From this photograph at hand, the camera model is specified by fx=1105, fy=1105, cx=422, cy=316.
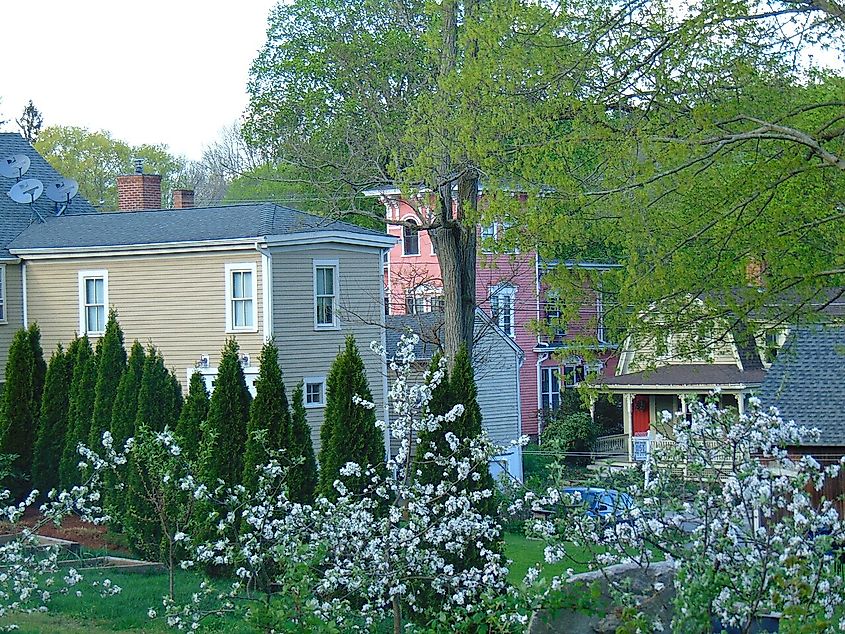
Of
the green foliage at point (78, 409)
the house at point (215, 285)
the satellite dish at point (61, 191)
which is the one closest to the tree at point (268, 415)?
the green foliage at point (78, 409)

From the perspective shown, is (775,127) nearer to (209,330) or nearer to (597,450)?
(209,330)

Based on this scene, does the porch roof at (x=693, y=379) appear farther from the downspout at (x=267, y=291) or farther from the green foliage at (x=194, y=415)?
the green foliage at (x=194, y=415)

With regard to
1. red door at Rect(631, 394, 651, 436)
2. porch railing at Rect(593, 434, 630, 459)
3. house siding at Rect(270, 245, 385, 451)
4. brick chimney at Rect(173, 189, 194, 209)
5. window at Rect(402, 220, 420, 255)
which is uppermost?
brick chimney at Rect(173, 189, 194, 209)

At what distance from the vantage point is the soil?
59.3 feet

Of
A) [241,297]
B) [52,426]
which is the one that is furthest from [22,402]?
[241,297]

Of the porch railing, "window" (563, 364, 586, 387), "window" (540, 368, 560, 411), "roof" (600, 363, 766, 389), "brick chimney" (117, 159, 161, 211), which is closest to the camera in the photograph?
"window" (563, 364, 586, 387)

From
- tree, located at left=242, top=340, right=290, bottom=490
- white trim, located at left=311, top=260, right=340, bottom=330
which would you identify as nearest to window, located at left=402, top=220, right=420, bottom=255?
white trim, located at left=311, top=260, right=340, bottom=330

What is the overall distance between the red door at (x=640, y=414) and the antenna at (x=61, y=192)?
61.0 ft

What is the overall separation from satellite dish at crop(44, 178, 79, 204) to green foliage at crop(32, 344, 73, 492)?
7491 millimetres

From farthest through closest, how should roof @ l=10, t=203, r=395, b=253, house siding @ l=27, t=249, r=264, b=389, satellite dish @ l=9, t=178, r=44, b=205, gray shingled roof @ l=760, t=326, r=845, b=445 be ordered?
satellite dish @ l=9, t=178, r=44, b=205
house siding @ l=27, t=249, r=264, b=389
roof @ l=10, t=203, r=395, b=253
gray shingled roof @ l=760, t=326, r=845, b=445

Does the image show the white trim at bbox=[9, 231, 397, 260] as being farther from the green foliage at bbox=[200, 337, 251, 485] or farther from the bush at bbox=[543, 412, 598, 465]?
the bush at bbox=[543, 412, 598, 465]

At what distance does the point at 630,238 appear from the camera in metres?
10.1

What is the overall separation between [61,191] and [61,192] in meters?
0.03

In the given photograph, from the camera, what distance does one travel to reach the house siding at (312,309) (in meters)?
22.8
